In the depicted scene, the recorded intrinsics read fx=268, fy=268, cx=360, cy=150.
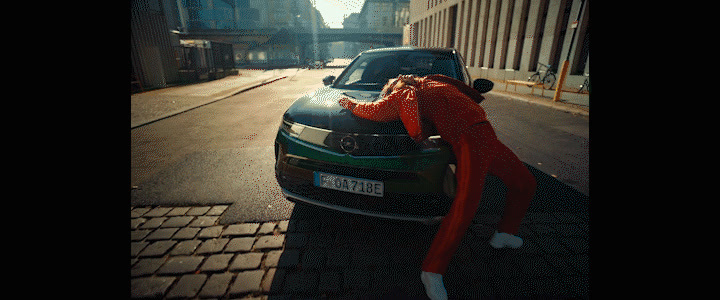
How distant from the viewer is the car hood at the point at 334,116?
6.24 ft

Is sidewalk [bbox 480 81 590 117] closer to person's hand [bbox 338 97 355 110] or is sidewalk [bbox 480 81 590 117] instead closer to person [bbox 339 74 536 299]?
person [bbox 339 74 536 299]

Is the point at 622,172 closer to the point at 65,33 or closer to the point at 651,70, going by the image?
the point at 651,70

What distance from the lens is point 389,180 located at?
1812 mm

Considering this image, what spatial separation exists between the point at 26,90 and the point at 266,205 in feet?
6.93

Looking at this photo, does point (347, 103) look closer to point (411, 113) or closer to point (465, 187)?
point (411, 113)

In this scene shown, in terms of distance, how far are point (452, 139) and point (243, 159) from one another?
3.46m

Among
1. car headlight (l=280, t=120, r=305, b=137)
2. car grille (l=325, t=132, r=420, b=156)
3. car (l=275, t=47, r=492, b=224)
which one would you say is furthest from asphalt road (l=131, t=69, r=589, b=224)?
car grille (l=325, t=132, r=420, b=156)

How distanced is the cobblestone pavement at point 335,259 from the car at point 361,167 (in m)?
0.37

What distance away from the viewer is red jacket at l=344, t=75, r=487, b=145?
1550mm

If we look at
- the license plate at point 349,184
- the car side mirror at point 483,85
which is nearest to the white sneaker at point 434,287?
the license plate at point 349,184

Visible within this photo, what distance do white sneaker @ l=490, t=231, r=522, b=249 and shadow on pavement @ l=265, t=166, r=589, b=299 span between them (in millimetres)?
44

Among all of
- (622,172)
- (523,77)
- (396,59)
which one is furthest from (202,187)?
(523,77)

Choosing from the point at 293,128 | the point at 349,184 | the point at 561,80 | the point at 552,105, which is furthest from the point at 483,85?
the point at 561,80

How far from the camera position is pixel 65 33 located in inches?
35.3
